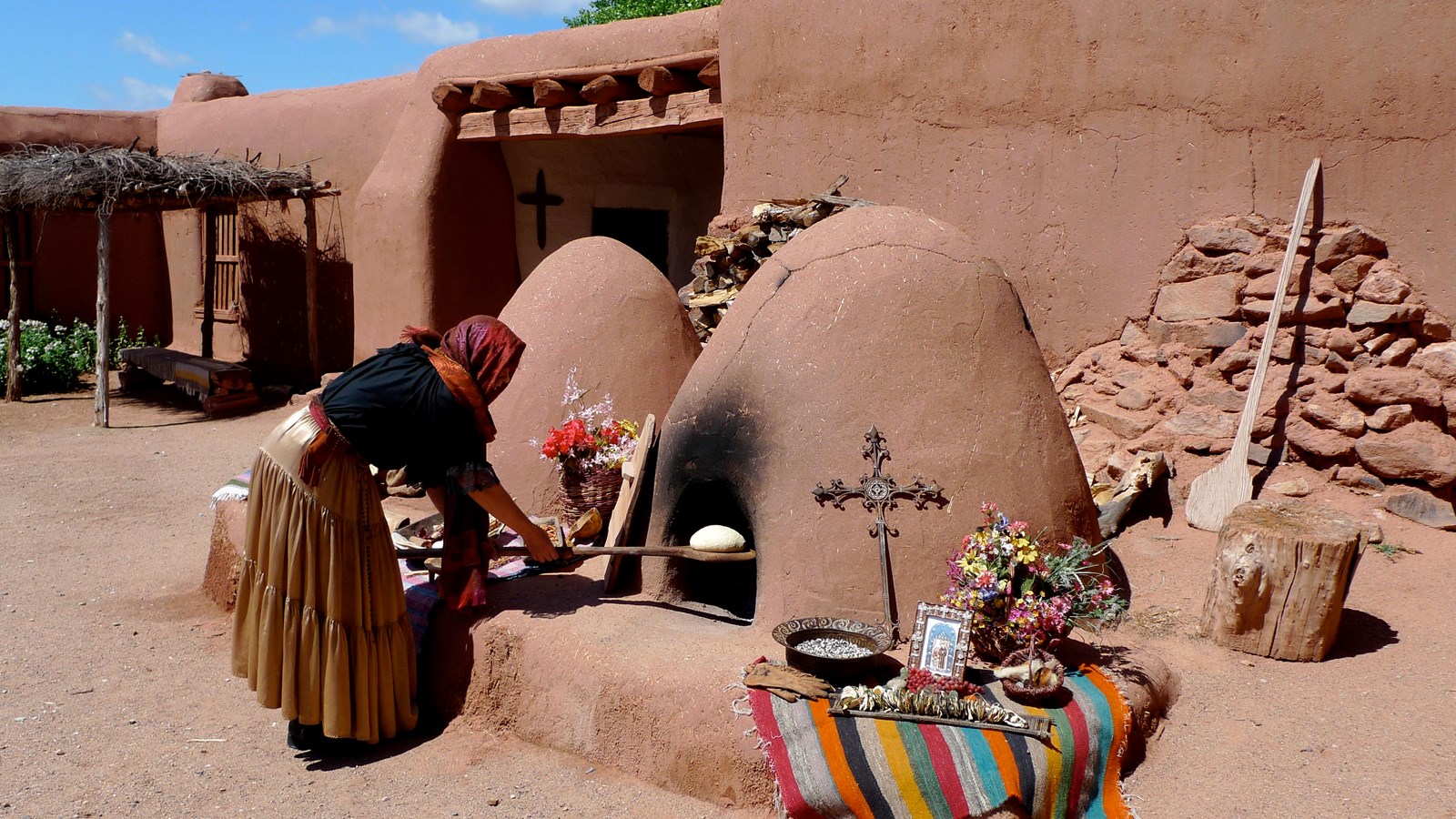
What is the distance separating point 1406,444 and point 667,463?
3698mm

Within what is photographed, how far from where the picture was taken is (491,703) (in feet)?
12.5

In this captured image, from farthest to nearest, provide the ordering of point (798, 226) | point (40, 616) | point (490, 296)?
point (490, 296)
point (798, 226)
point (40, 616)

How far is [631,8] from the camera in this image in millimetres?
19656

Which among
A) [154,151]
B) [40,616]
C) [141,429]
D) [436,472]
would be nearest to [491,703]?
[436,472]

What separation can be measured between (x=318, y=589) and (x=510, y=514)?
2.21ft

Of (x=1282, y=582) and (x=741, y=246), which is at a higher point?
(x=741, y=246)

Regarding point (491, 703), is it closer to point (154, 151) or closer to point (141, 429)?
point (141, 429)

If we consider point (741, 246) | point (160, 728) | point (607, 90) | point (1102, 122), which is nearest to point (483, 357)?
point (160, 728)

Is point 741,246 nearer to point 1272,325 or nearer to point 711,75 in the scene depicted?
point 711,75

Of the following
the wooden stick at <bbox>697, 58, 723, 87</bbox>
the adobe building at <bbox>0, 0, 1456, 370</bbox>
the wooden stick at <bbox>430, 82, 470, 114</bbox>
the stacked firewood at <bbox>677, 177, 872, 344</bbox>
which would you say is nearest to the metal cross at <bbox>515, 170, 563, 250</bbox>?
the adobe building at <bbox>0, 0, 1456, 370</bbox>

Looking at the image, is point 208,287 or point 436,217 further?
point 208,287

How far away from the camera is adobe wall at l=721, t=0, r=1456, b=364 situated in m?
5.29

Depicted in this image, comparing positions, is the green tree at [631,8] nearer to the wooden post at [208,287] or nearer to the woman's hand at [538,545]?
the wooden post at [208,287]

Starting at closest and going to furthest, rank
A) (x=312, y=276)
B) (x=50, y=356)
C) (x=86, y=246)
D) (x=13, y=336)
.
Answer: (x=312, y=276)
(x=13, y=336)
(x=50, y=356)
(x=86, y=246)
